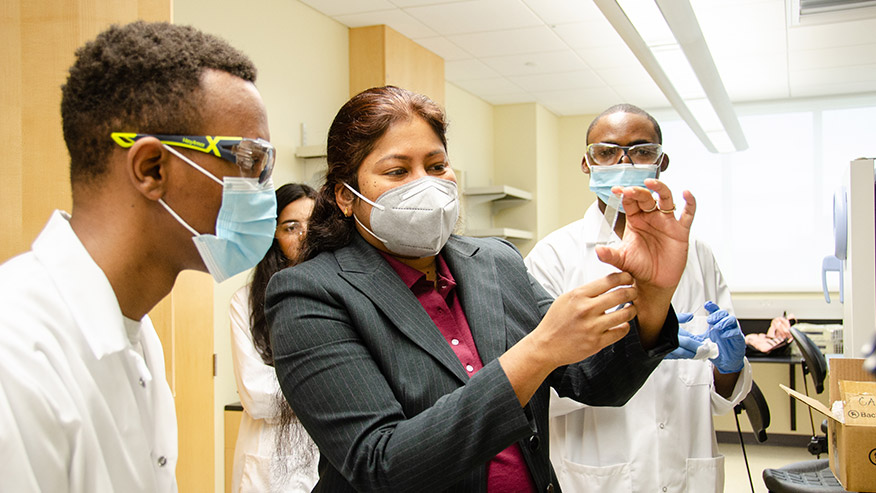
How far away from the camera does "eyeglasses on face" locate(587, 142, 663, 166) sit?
1944 mm

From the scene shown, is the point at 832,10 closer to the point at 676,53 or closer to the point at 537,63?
the point at 676,53

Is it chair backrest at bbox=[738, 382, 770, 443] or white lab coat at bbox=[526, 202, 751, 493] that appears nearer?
white lab coat at bbox=[526, 202, 751, 493]

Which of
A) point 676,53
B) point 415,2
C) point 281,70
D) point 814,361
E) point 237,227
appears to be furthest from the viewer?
point 415,2

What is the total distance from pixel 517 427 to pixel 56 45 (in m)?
1.79

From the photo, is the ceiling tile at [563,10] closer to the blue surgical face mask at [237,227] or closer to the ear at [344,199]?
the ear at [344,199]

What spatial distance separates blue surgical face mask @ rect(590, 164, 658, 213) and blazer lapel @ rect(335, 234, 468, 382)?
83 cm

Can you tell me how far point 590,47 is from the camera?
5.00 metres

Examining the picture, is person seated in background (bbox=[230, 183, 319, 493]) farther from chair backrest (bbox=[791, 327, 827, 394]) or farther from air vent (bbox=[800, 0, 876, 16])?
air vent (bbox=[800, 0, 876, 16])

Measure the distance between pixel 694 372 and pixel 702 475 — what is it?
0.27 meters

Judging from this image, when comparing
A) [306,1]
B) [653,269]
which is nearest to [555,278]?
[653,269]

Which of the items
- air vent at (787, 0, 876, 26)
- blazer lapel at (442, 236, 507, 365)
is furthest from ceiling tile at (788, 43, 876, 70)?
blazer lapel at (442, 236, 507, 365)

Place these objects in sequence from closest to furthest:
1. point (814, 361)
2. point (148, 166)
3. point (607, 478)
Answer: point (148, 166)
point (607, 478)
point (814, 361)

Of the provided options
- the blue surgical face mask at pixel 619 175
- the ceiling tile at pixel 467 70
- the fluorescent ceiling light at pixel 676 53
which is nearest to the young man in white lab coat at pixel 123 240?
the blue surgical face mask at pixel 619 175

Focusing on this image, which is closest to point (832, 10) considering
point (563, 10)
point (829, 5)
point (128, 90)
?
point (829, 5)
